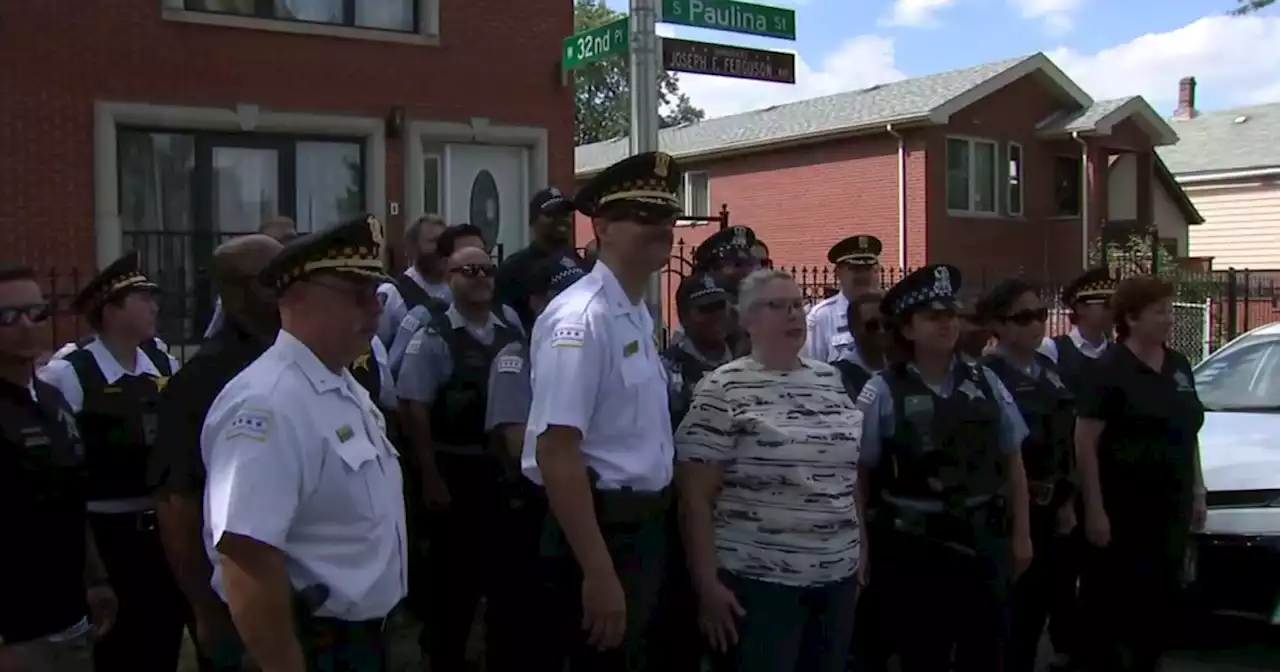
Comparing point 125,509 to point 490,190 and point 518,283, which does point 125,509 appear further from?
point 490,190

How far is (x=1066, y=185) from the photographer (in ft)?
78.7

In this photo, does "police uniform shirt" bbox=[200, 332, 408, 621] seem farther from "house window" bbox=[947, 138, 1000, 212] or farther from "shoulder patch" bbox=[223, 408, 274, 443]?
"house window" bbox=[947, 138, 1000, 212]

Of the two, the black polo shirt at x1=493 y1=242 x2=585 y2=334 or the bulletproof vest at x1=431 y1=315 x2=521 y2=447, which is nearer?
the bulletproof vest at x1=431 y1=315 x2=521 y2=447

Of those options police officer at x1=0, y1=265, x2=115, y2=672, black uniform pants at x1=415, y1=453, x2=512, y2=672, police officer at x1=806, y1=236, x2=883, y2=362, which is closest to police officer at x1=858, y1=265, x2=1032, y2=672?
police officer at x1=806, y1=236, x2=883, y2=362

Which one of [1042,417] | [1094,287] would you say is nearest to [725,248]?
[1042,417]

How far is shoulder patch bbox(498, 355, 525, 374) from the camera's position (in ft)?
15.9

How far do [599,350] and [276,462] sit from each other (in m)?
1.22

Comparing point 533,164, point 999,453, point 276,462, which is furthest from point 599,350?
point 533,164

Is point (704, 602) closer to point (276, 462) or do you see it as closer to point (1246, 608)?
point (276, 462)

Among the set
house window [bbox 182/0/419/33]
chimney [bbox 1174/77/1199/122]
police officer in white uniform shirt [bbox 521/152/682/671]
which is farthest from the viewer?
chimney [bbox 1174/77/1199/122]

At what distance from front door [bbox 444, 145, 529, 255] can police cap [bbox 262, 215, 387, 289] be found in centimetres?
916

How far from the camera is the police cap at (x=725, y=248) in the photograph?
623cm

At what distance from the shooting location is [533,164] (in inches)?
475

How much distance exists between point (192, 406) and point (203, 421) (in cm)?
7
